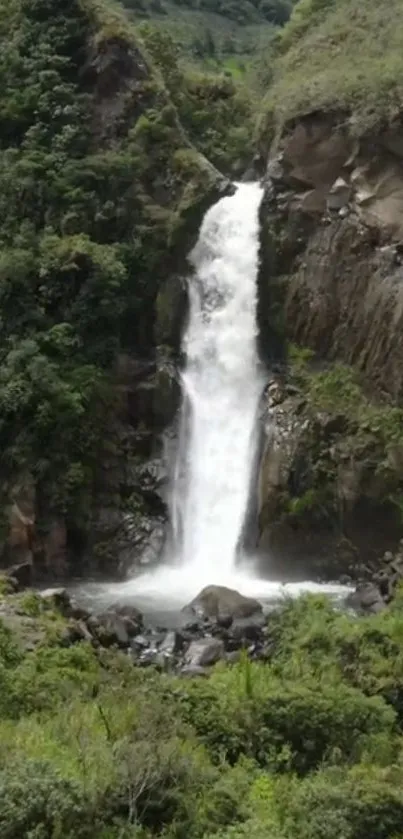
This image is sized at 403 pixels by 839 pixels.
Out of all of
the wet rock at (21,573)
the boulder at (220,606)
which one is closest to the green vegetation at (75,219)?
the wet rock at (21,573)

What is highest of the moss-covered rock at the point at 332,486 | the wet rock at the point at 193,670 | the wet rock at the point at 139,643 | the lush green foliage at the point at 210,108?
the lush green foliage at the point at 210,108

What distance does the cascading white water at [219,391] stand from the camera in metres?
28.5

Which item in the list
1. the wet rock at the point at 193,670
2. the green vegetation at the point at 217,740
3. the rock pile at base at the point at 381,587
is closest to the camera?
the green vegetation at the point at 217,740

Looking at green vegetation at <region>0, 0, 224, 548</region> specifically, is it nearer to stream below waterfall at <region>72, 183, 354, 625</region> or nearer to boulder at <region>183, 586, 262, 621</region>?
stream below waterfall at <region>72, 183, 354, 625</region>

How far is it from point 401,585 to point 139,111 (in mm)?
21334

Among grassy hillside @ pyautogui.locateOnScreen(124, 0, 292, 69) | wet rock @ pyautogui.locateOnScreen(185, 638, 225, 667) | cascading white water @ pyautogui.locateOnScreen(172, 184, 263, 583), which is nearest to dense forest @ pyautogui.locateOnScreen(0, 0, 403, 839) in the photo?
wet rock @ pyautogui.locateOnScreen(185, 638, 225, 667)

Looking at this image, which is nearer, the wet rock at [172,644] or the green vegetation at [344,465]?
the wet rock at [172,644]

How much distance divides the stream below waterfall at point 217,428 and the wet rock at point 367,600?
31.9 inches

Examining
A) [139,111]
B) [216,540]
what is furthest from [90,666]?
[139,111]

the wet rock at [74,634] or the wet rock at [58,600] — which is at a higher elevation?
the wet rock at [58,600]

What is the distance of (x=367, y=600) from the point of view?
23.4m

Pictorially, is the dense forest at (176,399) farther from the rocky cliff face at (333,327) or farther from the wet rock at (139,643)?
the wet rock at (139,643)

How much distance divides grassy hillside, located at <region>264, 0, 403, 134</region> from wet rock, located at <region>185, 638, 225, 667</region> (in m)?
17.9

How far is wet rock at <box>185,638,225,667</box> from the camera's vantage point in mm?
19125
